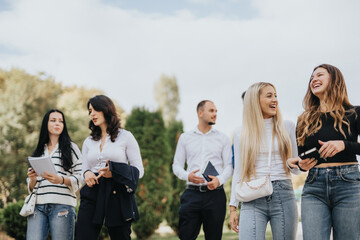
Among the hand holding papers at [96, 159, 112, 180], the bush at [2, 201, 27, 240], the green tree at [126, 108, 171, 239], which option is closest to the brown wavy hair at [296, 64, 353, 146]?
the hand holding papers at [96, 159, 112, 180]

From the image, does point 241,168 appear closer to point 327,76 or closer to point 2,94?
point 327,76

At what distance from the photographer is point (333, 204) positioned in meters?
3.11

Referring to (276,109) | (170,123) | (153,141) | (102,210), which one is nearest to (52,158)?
(102,210)

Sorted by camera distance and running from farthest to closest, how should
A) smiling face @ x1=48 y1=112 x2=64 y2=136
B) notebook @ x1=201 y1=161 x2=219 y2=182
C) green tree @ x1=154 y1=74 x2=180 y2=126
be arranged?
green tree @ x1=154 y1=74 x2=180 y2=126, notebook @ x1=201 y1=161 x2=219 y2=182, smiling face @ x1=48 y1=112 x2=64 y2=136

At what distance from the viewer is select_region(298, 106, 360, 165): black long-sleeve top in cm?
303

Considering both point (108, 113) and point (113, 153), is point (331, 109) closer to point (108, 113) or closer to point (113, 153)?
point (113, 153)

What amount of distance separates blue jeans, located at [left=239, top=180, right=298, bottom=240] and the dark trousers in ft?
6.10

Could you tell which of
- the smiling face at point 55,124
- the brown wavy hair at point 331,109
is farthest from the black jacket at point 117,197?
the brown wavy hair at point 331,109

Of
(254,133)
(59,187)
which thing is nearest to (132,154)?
(59,187)

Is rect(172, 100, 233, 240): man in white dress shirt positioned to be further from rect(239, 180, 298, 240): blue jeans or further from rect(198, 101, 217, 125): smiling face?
rect(239, 180, 298, 240): blue jeans

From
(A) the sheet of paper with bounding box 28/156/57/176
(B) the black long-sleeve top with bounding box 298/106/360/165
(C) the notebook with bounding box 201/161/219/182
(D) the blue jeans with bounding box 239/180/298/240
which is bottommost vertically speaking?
(D) the blue jeans with bounding box 239/180/298/240

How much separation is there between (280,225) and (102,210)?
1.90m

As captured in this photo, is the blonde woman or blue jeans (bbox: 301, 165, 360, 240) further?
the blonde woman

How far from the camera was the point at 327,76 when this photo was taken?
11.1 feet
